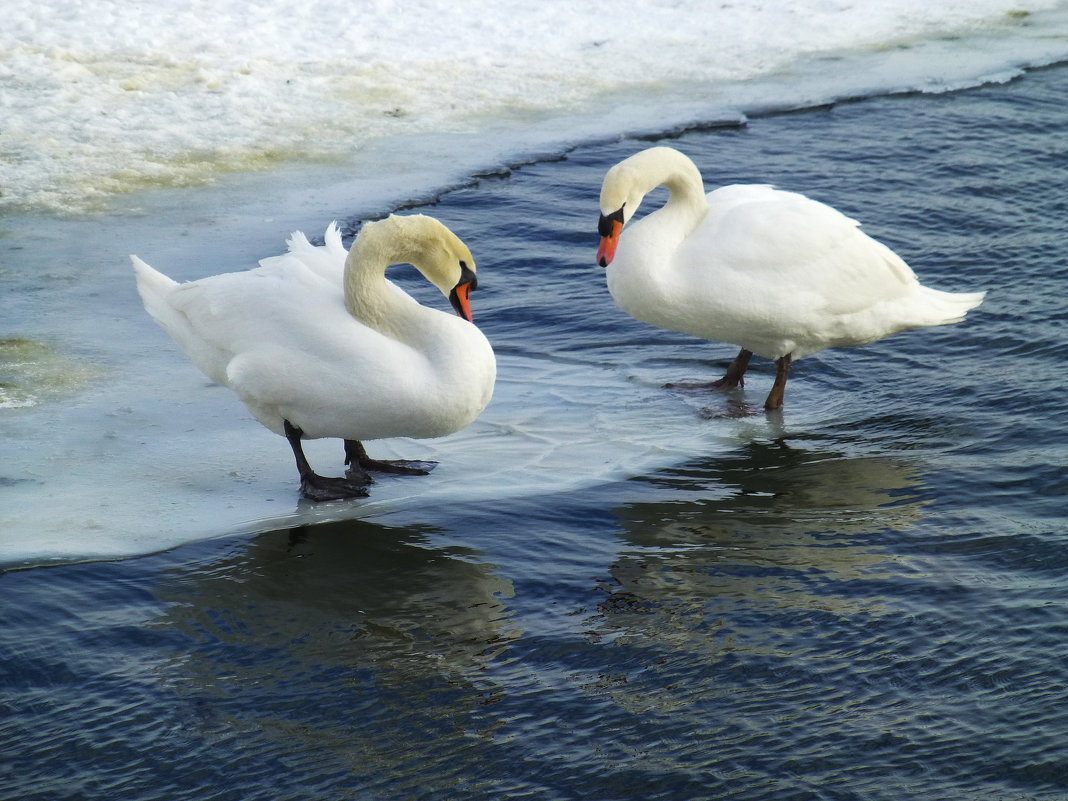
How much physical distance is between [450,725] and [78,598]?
1.45m

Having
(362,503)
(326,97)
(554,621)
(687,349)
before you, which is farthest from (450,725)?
(326,97)

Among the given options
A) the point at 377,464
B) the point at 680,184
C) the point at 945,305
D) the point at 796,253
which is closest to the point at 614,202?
the point at 680,184

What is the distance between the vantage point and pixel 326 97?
1015cm

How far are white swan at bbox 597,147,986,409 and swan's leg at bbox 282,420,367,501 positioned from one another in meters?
1.68

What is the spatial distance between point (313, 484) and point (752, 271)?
7.40 feet

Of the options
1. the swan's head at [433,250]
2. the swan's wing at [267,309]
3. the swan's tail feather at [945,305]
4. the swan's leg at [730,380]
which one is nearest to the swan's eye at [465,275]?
the swan's head at [433,250]

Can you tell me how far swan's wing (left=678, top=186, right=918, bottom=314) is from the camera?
5906 millimetres

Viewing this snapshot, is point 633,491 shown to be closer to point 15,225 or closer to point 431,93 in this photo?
point 15,225

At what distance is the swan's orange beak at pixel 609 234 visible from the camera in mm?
6031

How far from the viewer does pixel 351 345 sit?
15.4 feet

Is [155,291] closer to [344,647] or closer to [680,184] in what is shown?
[344,647]

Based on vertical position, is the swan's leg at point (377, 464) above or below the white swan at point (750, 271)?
below

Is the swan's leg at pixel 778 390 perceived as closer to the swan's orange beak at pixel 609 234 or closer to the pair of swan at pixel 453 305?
the pair of swan at pixel 453 305

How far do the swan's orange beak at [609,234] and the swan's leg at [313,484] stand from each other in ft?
5.54
